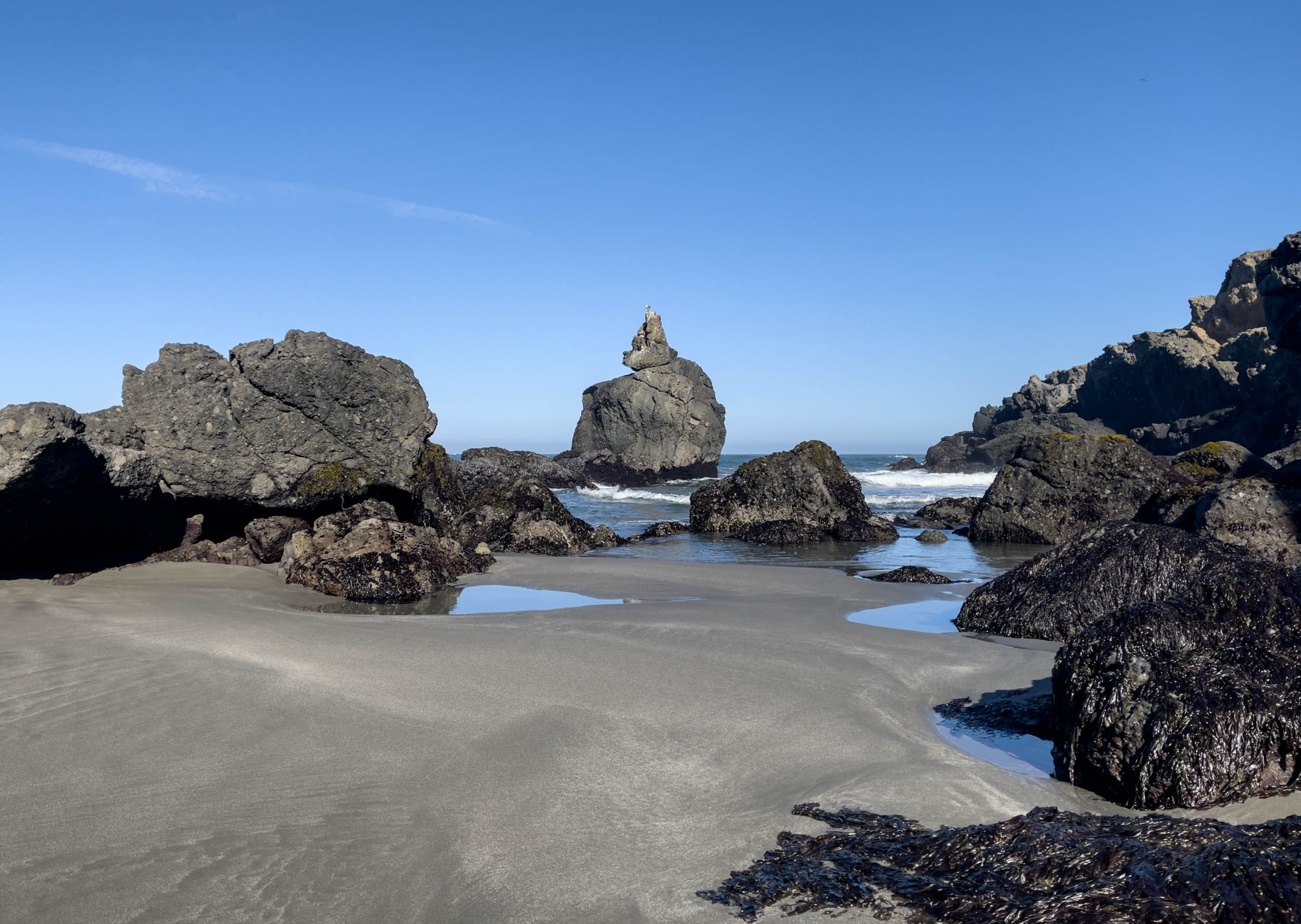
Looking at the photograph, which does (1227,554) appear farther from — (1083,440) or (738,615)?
(1083,440)

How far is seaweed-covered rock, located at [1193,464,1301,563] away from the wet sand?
23.0 ft

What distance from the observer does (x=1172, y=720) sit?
4.47 m

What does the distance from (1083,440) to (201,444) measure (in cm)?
1744

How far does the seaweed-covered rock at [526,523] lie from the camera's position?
1694cm

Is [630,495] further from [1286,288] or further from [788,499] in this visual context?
[1286,288]

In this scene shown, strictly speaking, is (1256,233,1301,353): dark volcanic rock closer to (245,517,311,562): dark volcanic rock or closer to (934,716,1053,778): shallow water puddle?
(934,716,1053,778): shallow water puddle

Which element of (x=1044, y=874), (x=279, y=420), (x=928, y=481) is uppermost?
(x=279, y=420)

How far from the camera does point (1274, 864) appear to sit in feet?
9.37

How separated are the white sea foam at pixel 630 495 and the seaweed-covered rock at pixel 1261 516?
21.7m

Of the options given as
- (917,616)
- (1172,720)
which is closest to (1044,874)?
(1172,720)

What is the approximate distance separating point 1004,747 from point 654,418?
61.6 m

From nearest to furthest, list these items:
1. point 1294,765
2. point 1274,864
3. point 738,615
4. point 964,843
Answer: point 1274,864 → point 964,843 → point 1294,765 → point 738,615

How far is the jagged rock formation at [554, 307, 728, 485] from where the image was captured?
218 feet

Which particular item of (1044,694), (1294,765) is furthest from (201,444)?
(1294,765)
